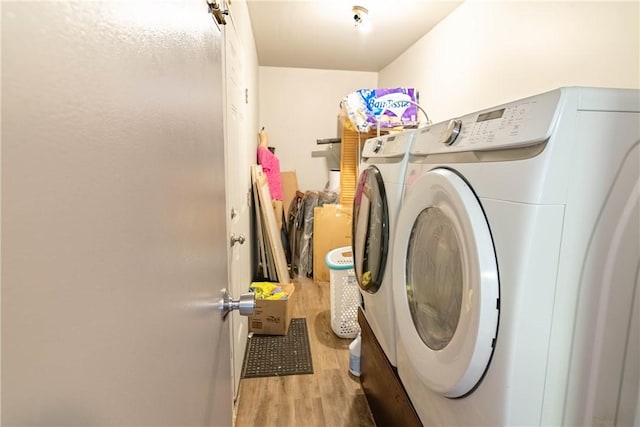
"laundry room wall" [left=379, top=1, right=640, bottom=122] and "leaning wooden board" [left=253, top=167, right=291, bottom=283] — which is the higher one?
"laundry room wall" [left=379, top=1, right=640, bottom=122]

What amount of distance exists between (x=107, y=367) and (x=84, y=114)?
9.7 inches

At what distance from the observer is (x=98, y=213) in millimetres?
320

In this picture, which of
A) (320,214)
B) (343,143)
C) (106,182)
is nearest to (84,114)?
(106,182)

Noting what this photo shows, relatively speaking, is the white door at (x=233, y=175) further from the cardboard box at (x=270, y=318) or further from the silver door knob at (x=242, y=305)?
the silver door knob at (x=242, y=305)

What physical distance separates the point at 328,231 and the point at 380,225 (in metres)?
2.07

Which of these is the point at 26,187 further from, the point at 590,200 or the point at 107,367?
the point at 590,200

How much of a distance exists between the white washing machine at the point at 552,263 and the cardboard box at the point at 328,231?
2584 millimetres

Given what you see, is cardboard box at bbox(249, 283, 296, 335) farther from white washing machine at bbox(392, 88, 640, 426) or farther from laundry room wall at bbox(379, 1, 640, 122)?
laundry room wall at bbox(379, 1, 640, 122)

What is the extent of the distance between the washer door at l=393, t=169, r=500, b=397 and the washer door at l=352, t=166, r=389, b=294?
0.15m

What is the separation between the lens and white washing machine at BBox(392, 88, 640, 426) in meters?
0.60

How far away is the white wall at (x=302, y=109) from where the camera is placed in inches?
157

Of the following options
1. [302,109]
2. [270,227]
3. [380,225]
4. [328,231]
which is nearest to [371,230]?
[380,225]

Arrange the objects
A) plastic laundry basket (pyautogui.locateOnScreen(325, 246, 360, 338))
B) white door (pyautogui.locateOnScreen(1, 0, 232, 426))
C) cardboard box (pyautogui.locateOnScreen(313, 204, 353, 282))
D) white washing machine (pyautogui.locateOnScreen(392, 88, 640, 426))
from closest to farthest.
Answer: white door (pyautogui.locateOnScreen(1, 0, 232, 426)) < white washing machine (pyautogui.locateOnScreen(392, 88, 640, 426)) < plastic laundry basket (pyautogui.locateOnScreen(325, 246, 360, 338)) < cardboard box (pyautogui.locateOnScreen(313, 204, 353, 282))

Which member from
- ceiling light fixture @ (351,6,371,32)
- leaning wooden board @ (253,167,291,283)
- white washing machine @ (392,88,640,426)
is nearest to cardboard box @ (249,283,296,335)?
leaning wooden board @ (253,167,291,283)
